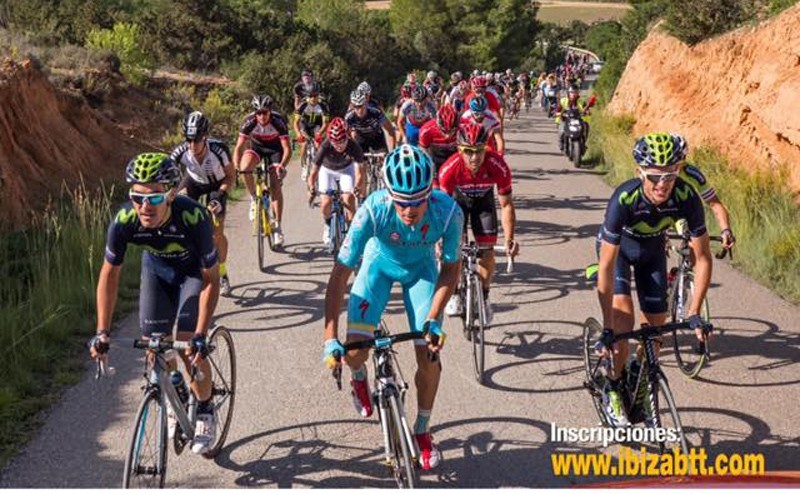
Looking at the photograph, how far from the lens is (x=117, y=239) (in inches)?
213

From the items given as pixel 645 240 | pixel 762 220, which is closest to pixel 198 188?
pixel 645 240

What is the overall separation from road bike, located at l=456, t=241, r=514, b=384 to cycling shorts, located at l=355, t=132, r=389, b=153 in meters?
6.28

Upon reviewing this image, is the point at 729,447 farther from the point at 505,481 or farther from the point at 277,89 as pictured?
the point at 277,89

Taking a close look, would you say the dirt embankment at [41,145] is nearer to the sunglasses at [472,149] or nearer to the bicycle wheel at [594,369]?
the sunglasses at [472,149]

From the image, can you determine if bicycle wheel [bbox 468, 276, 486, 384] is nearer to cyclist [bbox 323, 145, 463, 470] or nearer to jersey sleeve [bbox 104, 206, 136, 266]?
cyclist [bbox 323, 145, 463, 470]

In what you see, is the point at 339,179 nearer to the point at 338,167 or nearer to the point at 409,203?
the point at 338,167

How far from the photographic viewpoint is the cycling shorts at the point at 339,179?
1142 cm

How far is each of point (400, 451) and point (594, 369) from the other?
211 cm

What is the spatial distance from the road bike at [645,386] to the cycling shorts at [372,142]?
8.43 metres

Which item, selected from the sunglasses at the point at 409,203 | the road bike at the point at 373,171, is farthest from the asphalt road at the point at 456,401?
the road bike at the point at 373,171

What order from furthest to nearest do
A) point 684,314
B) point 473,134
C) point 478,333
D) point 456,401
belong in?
point 473,134, point 684,314, point 478,333, point 456,401

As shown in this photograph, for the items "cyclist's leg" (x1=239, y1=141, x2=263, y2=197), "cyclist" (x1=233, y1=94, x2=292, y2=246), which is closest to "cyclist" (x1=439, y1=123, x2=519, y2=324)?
"cyclist" (x1=233, y1=94, x2=292, y2=246)

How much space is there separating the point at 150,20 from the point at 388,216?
34899 millimetres

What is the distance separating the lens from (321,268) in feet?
36.3
